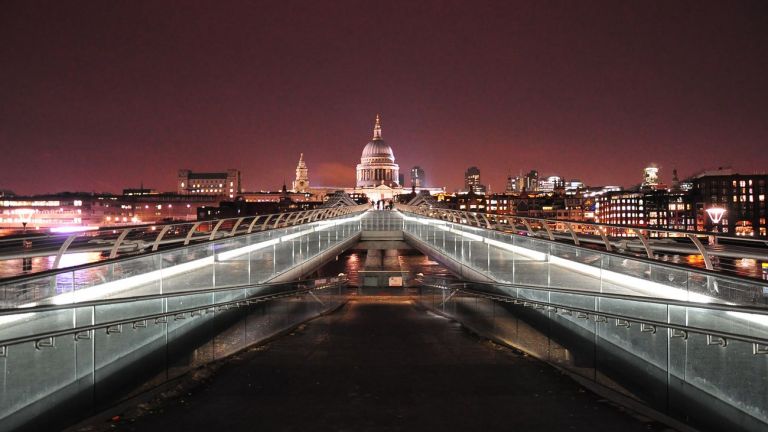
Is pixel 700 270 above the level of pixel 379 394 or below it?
above

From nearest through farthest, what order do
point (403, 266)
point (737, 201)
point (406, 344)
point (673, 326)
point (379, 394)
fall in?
point (673, 326), point (379, 394), point (406, 344), point (403, 266), point (737, 201)

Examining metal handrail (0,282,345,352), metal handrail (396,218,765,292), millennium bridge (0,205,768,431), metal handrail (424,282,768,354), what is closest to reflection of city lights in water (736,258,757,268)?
millennium bridge (0,205,768,431)

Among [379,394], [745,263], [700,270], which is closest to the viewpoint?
[700,270]

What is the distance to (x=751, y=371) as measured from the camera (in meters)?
5.41

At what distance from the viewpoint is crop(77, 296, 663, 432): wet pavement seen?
595cm

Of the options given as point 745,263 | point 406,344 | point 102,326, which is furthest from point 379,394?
point 745,263

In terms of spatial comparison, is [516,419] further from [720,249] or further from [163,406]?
[720,249]

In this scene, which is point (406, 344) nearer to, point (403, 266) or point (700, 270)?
point (700, 270)

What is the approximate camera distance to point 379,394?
6.88 meters

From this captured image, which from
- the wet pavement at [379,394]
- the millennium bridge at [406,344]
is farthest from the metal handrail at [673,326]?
the wet pavement at [379,394]

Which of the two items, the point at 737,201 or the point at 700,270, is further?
the point at 737,201

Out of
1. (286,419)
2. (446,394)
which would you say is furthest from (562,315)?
(286,419)

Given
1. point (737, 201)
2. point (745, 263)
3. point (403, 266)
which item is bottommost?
point (403, 266)

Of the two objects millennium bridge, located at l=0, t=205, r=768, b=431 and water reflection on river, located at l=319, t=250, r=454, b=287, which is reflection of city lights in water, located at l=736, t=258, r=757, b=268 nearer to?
millennium bridge, located at l=0, t=205, r=768, b=431
